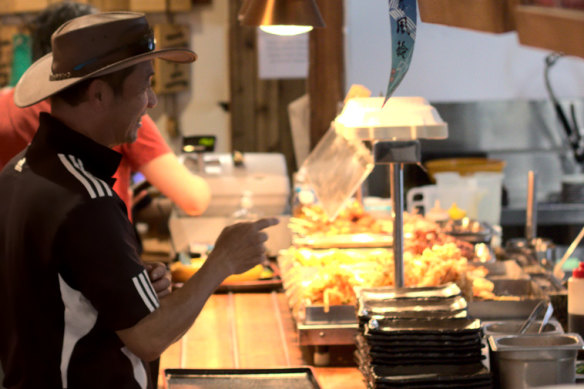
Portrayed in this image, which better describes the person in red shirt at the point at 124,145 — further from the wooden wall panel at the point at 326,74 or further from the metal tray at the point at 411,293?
the wooden wall panel at the point at 326,74

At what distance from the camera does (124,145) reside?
11.2ft

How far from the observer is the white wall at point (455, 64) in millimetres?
5699

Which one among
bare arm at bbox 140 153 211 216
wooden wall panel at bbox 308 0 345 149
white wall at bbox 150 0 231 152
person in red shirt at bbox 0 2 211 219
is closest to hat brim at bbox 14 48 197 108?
person in red shirt at bbox 0 2 211 219

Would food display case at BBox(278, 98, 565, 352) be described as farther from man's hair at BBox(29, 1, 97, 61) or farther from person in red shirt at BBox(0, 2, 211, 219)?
man's hair at BBox(29, 1, 97, 61)

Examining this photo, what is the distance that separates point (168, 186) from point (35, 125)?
0.69 m

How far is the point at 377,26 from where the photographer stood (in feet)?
18.6

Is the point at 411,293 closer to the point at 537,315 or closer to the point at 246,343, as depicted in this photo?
the point at 537,315

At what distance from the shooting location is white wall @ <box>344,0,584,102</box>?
570 cm

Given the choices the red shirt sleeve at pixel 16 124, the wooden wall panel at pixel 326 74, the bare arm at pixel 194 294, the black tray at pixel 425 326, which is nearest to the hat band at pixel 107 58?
the bare arm at pixel 194 294

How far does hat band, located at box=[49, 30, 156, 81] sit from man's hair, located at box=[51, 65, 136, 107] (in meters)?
0.02

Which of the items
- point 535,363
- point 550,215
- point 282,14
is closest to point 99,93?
point 535,363

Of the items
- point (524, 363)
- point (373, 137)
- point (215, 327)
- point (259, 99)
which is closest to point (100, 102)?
point (373, 137)

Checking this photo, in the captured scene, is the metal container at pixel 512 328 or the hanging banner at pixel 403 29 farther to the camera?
the metal container at pixel 512 328

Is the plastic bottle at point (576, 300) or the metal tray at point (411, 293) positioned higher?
the metal tray at point (411, 293)
